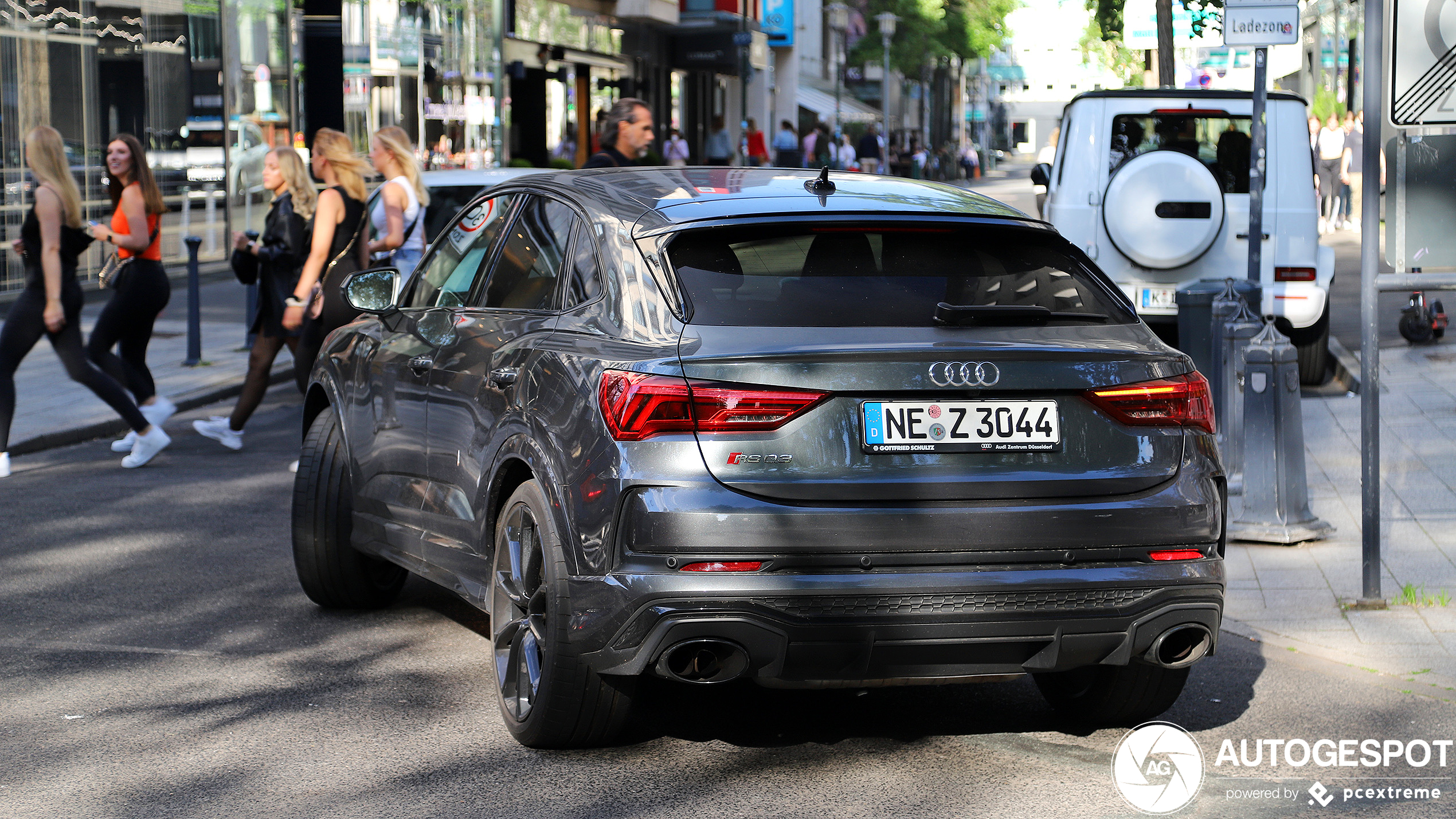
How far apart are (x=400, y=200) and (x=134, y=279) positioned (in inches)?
61.8

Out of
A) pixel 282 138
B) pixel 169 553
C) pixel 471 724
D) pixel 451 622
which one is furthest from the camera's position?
pixel 282 138

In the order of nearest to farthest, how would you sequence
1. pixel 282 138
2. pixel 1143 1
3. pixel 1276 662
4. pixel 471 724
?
1. pixel 471 724
2. pixel 1276 662
3. pixel 1143 1
4. pixel 282 138

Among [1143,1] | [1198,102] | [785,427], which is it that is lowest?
[785,427]

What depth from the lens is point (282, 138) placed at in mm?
23469

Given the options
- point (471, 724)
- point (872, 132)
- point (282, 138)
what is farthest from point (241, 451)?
point (872, 132)

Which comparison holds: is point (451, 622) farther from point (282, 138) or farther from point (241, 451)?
point (282, 138)

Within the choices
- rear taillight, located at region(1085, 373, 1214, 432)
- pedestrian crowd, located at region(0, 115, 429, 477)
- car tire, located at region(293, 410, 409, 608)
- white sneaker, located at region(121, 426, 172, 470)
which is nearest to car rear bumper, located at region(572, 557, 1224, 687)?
rear taillight, located at region(1085, 373, 1214, 432)

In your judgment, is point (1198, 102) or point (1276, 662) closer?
point (1276, 662)

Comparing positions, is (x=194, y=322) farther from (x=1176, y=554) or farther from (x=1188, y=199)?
(x=1176, y=554)

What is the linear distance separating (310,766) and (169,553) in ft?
10.3

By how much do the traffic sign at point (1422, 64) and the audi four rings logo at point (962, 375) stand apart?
290 cm

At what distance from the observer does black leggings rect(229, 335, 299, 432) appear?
10125mm

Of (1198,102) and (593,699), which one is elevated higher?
(1198,102)

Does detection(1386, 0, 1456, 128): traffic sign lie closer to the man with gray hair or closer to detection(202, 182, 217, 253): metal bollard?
the man with gray hair
